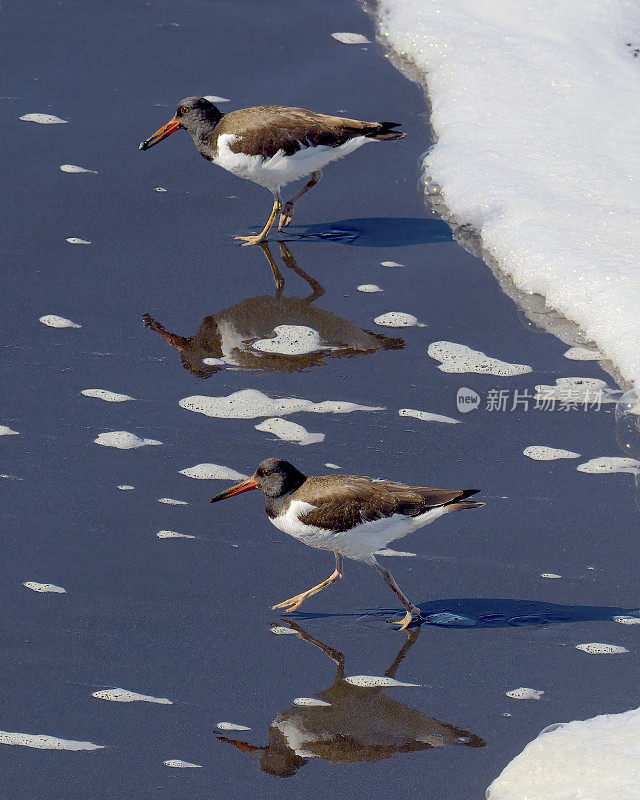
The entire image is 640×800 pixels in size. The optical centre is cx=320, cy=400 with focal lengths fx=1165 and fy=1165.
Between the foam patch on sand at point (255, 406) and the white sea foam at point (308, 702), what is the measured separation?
6.87ft

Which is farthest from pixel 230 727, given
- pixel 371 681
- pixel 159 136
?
pixel 159 136

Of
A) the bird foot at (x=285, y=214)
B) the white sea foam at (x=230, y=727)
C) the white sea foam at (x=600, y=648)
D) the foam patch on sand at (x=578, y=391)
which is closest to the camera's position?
the white sea foam at (x=230, y=727)

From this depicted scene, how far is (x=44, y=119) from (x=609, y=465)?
569cm

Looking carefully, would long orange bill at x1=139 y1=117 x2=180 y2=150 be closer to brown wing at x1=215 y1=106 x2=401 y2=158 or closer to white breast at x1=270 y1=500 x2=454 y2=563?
brown wing at x1=215 y1=106 x2=401 y2=158

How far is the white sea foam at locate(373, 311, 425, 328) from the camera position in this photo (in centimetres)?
727

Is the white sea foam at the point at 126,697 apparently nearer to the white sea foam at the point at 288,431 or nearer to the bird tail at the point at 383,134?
the white sea foam at the point at 288,431

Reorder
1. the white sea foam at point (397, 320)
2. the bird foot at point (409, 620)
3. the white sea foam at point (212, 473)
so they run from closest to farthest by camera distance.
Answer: the bird foot at point (409, 620)
the white sea foam at point (212, 473)
the white sea foam at point (397, 320)

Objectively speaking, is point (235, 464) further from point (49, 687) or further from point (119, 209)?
point (119, 209)

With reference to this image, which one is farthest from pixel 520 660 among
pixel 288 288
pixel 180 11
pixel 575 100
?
pixel 180 11

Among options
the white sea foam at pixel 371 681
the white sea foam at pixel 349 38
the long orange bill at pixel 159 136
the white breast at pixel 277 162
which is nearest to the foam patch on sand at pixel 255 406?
the white sea foam at pixel 371 681

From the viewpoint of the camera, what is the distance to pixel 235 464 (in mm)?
6008

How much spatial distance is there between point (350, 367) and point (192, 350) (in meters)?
0.95

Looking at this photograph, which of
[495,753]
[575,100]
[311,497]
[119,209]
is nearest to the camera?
[495,753]

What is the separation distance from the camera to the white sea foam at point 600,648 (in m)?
4.87
